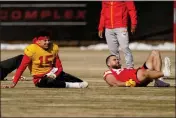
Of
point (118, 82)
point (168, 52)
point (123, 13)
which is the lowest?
point (168, 52)

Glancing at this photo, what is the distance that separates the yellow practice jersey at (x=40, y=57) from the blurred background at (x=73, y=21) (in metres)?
12.9

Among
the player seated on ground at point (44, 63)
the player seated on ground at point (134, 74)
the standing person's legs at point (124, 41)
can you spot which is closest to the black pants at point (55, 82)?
the player seated on ground at point (44, 63)

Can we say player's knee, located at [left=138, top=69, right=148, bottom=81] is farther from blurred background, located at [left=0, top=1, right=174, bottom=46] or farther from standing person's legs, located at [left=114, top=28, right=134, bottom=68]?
blurred background, located at [left=0, top=1, right=174, bottom=46]

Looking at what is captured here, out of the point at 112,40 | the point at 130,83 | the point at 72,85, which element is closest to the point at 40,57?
the point at 72,85

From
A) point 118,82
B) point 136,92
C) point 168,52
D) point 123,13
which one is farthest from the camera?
point 168,52

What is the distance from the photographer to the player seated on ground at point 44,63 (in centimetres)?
1042

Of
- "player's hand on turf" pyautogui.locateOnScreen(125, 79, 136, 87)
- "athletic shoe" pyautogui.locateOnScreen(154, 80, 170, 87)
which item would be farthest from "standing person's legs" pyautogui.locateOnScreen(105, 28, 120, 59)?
"player's hand on turf" pyautogui.locateOnScreen(125, 79, 136, 87)

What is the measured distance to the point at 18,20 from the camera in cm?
2408

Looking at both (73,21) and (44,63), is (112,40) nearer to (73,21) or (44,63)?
(44,63)

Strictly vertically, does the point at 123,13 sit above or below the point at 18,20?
above

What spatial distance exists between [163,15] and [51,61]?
13.5 metres

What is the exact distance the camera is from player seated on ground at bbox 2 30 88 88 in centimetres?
1042

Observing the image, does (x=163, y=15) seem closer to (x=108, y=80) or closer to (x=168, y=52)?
(x=168, y=52)

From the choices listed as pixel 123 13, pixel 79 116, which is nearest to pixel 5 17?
pixel 123 13
